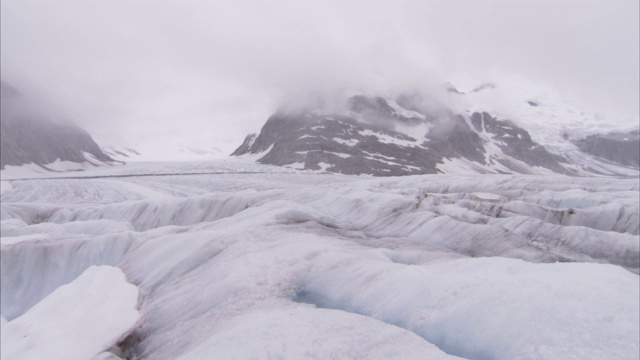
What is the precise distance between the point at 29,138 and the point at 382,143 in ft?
340

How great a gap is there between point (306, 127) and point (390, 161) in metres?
32.6

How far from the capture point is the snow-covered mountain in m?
102

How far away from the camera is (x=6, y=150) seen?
4198 inches

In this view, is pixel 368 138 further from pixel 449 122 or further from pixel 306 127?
pixel 449 122

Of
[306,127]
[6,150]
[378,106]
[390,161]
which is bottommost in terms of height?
[6,150]

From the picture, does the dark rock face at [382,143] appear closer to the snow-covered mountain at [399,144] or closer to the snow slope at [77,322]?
the snow-covered mountain at [399,144]

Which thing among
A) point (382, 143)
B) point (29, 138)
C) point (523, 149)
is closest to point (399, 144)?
point (382, 143)

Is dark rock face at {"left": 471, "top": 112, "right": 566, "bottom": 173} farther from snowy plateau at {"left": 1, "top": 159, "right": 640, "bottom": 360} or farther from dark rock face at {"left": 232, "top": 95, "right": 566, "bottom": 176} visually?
snowy plateau at {"left": 1, "top": 159, "right": 640, "bottom": 360}

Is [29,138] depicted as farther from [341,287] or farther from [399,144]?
[341,287]

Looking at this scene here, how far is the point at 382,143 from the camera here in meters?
117

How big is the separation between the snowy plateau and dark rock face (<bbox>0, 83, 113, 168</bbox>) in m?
116

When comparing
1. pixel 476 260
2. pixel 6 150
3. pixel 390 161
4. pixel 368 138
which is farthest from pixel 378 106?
pixel 476 260

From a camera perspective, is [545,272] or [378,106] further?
[378,106]

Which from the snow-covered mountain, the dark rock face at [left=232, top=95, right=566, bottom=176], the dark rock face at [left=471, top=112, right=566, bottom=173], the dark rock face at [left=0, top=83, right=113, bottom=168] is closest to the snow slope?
the dark rock face at [left=232, top=95, right=566, bottom=176]
